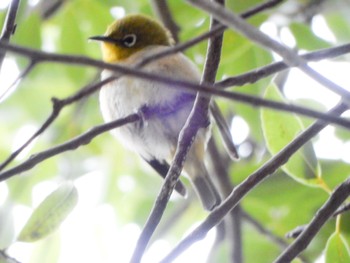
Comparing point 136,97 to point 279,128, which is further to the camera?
point 136,97

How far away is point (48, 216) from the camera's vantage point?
94.1 inches

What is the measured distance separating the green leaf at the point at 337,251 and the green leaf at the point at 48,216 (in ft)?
2.49

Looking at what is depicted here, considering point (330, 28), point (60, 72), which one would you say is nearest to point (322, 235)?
point (330, 28)

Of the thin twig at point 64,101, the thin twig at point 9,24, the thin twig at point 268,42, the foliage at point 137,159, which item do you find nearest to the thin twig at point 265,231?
the foliage at point 137,159

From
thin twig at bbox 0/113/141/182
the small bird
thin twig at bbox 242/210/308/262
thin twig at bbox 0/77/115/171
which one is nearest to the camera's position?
thin twig at bbox 0/77/115/171

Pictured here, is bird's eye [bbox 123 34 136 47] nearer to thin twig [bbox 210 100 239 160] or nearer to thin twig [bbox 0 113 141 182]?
thin twig [bbox 210 100 239 160]

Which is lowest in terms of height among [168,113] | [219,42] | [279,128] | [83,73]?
[219,42]

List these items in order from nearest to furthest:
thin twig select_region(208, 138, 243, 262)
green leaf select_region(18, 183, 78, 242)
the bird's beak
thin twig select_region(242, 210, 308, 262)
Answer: green leaf select_region(18, 183, 78, 242) → thin twig select_region(208, 138, 243, 262) → thin twig select_region(242, 210, 308, 262) → the bird's beak

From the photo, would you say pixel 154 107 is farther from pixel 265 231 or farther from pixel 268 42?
pixel 268 42

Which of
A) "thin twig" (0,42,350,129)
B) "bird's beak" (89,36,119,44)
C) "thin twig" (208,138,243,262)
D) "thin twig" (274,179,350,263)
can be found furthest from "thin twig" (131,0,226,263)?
"bird's beak" (89,36,119,44)

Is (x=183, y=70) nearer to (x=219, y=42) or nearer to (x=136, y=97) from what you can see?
(x=136, y=97)

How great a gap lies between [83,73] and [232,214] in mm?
1160

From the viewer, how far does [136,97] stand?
11.1 feet

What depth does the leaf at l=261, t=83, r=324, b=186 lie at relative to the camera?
246 centimetres
